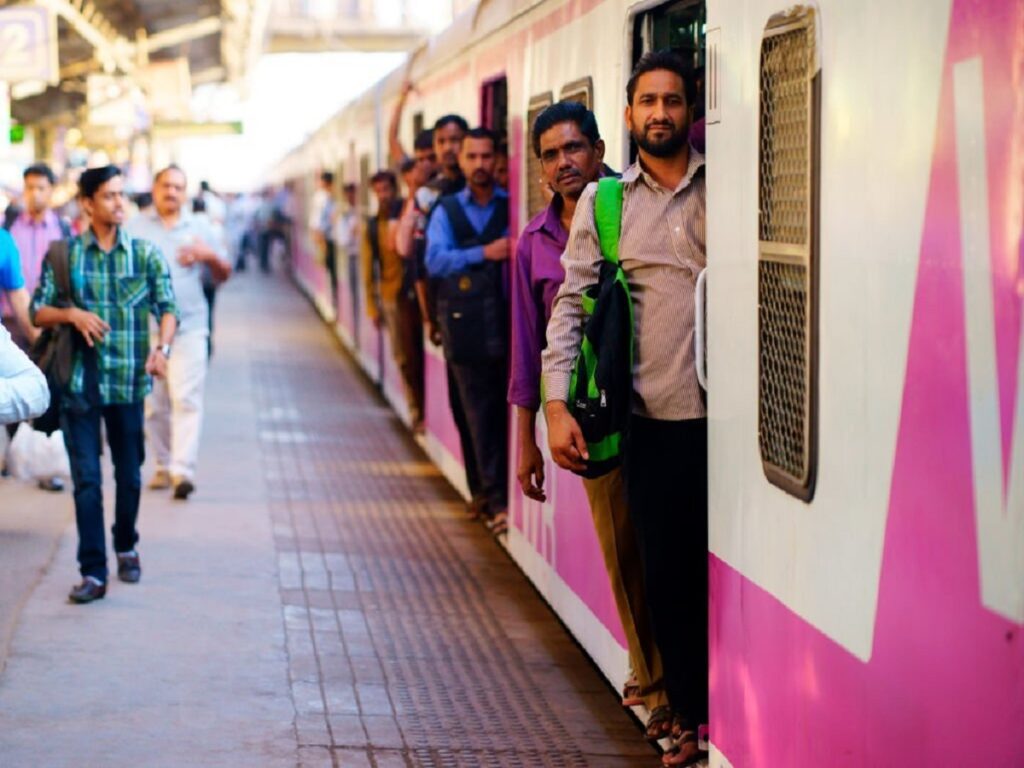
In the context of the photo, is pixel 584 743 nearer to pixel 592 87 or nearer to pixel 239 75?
pixel 592 87

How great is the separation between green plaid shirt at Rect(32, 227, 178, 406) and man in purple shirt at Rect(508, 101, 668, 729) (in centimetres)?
231

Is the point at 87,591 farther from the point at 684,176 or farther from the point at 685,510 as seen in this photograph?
the point at 684,176

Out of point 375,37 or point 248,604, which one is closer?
point 248,604

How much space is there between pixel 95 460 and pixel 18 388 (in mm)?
3447

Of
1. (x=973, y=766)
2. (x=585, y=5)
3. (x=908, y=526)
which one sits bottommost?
(x=973, y=766)

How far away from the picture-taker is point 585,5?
22.7 ft

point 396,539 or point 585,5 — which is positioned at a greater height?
point 585,5

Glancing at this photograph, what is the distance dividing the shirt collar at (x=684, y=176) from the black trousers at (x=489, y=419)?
3955 millimetres

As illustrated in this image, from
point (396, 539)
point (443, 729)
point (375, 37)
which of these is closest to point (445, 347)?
point (396, 539)

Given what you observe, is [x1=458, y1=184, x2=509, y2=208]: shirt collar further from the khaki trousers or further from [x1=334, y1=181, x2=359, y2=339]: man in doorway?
[x1=334, y1=181, x2=359, y2=339]: man in doorway

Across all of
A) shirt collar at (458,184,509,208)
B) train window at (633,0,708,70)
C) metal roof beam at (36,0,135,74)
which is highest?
metal roof beam at (36,0,135,74)

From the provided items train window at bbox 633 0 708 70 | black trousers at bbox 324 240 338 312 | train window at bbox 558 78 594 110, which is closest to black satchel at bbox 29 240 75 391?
train window at bbox 558 78 594 110

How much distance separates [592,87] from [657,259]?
1.70 m

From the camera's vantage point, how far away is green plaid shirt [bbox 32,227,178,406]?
7.89 m
